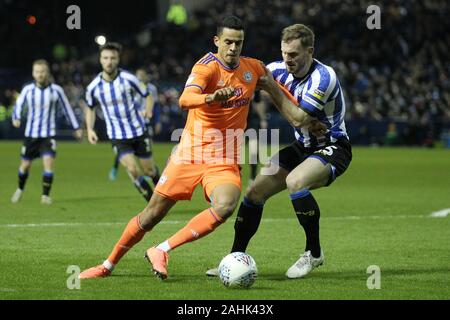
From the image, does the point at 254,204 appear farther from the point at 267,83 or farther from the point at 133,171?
the point at 133,171

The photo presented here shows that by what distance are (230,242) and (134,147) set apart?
4202mm

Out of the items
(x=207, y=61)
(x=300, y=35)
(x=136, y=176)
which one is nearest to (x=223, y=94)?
(x=207, y=61)

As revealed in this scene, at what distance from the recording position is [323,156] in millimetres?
9055

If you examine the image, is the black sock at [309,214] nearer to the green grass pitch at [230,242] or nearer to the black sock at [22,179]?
the green grass pitch at [230,242]

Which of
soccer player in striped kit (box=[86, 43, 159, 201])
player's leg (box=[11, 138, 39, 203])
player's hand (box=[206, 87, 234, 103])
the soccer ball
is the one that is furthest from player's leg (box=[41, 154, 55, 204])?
player's hand (box=[206, 87, 234, 103])

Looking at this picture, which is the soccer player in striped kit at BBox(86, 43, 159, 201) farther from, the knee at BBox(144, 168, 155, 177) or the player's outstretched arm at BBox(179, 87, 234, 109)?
the player's outstretched arm at BBox(179, 87, 234, 109)

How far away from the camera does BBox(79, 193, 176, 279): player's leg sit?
853cm

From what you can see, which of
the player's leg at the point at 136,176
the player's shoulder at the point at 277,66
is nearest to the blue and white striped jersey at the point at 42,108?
the player's leg at the point at 136,176

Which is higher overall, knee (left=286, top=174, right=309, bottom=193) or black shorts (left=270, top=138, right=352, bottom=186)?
black shorts (left=270, top=138, right=352, bottom=186)

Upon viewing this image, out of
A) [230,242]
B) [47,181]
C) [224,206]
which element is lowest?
[230,242]

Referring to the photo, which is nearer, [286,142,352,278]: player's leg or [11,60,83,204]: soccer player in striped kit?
[286,142,352,278]: player's leg

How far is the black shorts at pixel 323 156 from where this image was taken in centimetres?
905

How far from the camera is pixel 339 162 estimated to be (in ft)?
29.8

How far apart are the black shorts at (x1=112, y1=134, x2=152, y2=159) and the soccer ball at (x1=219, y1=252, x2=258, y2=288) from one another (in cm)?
682
